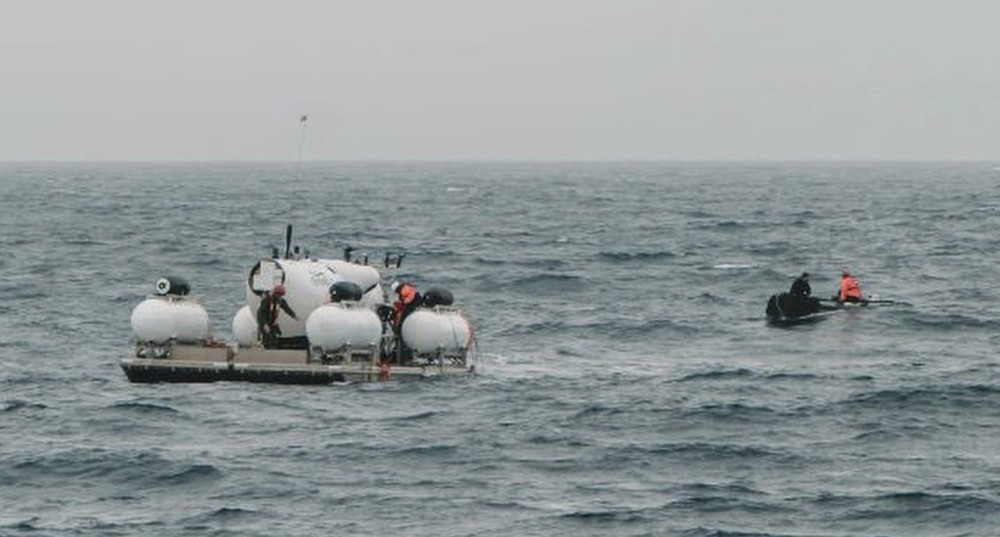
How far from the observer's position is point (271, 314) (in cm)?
4156

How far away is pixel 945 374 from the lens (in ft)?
144

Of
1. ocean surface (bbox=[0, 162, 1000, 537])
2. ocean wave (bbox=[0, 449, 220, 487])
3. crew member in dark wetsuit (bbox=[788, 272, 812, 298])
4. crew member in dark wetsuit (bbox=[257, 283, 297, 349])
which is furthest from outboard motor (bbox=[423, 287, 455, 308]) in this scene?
crew member in dark wetsuit (bbox=[788, 272, 812, 298])

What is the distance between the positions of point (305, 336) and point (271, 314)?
3.09 feet

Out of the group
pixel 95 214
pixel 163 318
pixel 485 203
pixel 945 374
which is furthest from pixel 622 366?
pixel 485 203

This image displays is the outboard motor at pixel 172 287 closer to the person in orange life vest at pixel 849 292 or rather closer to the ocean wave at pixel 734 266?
the person in orange life vest at pixel 849 292

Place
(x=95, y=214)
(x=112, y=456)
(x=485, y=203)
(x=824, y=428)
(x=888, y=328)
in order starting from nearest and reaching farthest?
(x=112, y=456), (x=824, y=428), (x=888, y=328), (x=95, y=214), (x=485, y=203)

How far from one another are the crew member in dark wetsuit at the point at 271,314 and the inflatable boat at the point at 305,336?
0.07ft

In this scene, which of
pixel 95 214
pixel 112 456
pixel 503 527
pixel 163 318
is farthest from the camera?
pixel 95 214

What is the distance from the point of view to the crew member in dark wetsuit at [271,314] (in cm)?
4156

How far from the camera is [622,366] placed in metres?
45.2

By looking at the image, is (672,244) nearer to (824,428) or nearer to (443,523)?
(824,428)

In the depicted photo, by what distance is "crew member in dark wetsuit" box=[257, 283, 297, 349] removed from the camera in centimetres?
4156

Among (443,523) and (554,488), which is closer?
(443,523)

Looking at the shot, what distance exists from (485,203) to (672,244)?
66206mm
